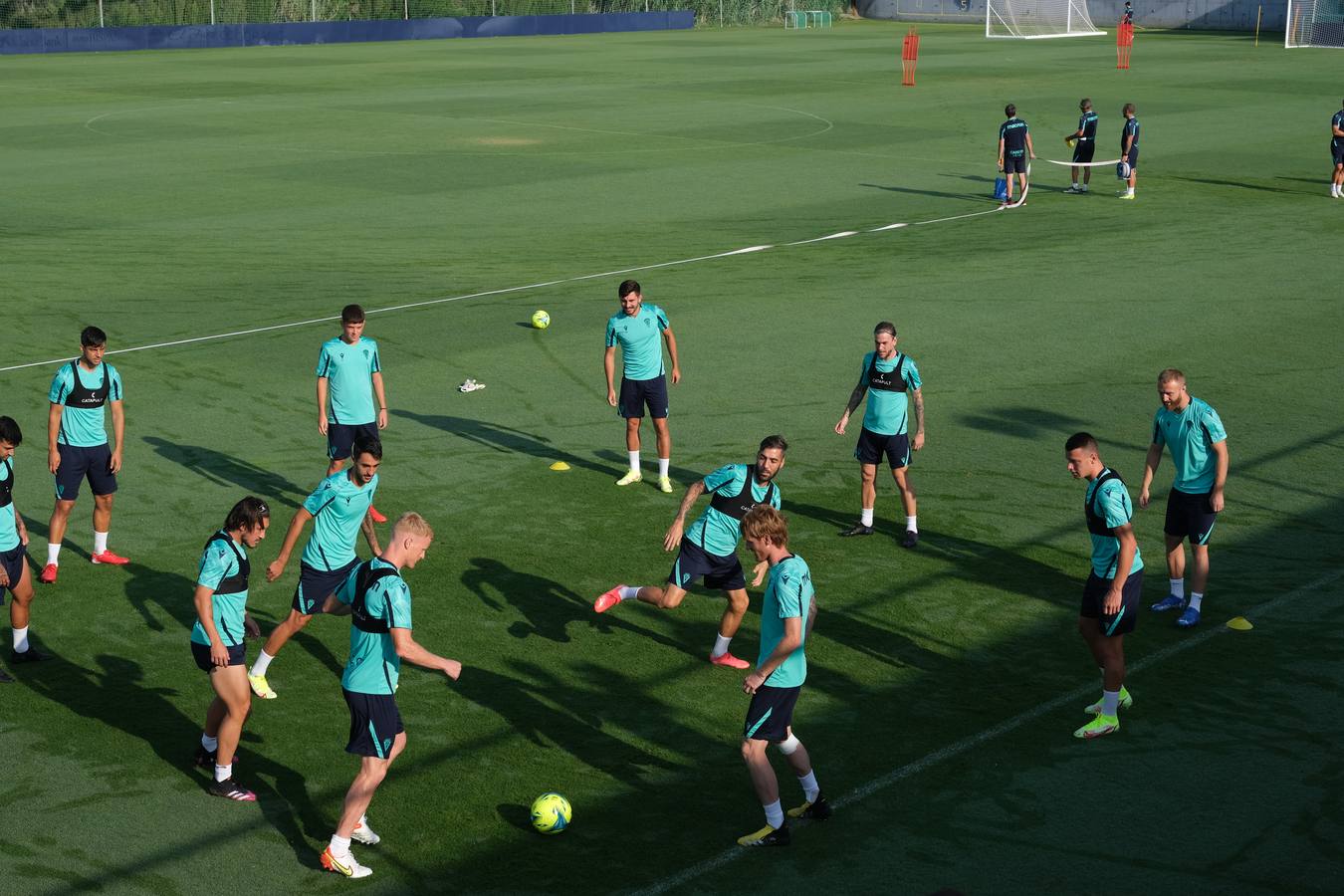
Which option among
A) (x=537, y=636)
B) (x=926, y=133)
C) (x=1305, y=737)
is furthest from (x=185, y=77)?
(x=1305, y=737)

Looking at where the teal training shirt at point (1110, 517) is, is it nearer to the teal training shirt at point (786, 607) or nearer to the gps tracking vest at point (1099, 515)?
the gps tracking vest at point (1099, 515)

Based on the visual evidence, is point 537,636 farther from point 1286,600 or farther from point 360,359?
point 1286,600

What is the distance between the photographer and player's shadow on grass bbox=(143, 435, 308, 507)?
15445mm

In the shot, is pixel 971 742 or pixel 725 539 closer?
pixel 971 742

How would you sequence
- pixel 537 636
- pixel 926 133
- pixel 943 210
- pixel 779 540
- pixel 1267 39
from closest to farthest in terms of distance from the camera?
pixel 779 540 < pixel 537 636 < pixel 943 210 < pixel 926 133 < pixel 1267 39

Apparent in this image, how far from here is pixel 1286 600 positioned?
12.7m

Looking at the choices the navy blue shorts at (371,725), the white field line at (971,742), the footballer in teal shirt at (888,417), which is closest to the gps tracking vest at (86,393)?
the navy blue shorts at (371,725)

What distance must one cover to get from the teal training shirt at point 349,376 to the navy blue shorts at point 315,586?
3.32m

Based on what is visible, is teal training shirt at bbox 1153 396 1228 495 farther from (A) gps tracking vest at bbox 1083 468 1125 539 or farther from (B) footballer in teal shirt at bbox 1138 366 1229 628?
(A) gps tracking vest at bbox 1083 468 1125 539

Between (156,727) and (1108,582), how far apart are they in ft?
21.8

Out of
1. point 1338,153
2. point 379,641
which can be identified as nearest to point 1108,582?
point 379,641

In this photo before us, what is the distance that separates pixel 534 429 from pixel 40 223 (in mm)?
17054

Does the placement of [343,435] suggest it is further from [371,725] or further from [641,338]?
[371,725]

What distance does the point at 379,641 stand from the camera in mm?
8539
